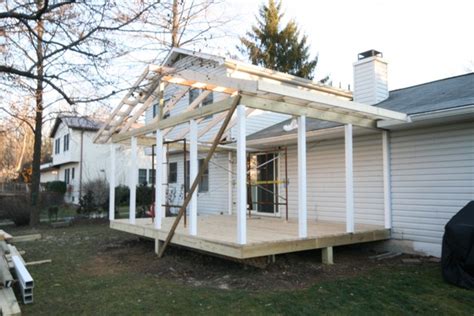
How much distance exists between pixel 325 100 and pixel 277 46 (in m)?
20.2

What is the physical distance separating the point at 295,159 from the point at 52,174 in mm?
30318

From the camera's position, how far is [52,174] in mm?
34062

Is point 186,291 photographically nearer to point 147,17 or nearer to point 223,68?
point 147,17

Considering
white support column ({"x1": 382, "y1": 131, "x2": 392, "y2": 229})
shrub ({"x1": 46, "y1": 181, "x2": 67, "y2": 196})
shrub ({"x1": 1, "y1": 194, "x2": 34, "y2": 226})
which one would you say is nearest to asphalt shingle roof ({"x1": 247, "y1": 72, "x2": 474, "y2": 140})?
white support column ({"x1": 382, "y1": 131, "x2": 392, "y2": 229})

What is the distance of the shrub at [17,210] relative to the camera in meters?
13.7

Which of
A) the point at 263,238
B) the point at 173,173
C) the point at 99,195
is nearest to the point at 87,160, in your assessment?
the point at 99,195

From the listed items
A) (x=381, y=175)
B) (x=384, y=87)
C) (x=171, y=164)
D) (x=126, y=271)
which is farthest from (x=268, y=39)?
(x=126, y=271)

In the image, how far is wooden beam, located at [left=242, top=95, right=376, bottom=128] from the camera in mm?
5828

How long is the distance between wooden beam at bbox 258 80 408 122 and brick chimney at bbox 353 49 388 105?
3.12m

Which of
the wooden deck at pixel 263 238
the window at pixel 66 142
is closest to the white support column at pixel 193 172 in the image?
the wooden deck at pixel 263 238

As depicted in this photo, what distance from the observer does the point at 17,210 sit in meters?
13.7

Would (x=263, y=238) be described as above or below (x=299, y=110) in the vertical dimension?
below

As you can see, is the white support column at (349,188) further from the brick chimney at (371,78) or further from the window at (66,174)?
the window at (66,174)

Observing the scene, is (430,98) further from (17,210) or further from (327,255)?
(17,210)
